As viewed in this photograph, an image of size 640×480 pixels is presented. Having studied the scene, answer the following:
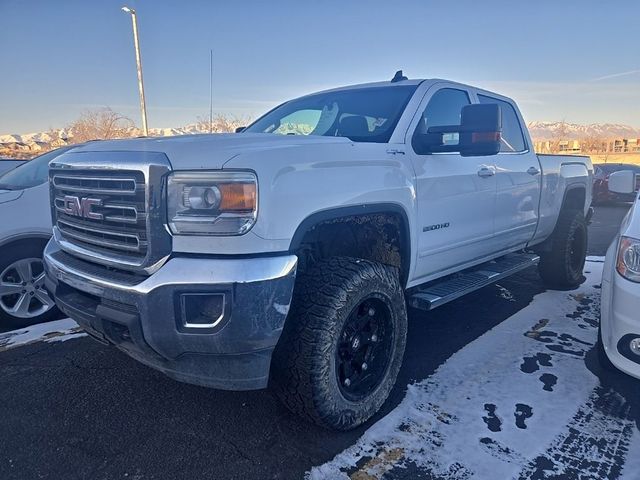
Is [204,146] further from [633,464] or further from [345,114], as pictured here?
[633,464]

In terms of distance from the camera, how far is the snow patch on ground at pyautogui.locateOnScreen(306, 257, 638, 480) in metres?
2.26

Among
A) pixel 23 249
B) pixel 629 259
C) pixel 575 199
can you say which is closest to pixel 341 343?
pixel 629 259

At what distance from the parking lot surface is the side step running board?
1.77ft

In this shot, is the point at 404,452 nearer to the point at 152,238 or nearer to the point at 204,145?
the point at 152,238

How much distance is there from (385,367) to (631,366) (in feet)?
4.75

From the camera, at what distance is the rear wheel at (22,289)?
3.97 m

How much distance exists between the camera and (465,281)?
3.69 meters

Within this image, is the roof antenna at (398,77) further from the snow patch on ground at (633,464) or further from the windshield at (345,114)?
the snow patch on ground at (633,464)

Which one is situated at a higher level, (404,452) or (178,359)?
(178,359)

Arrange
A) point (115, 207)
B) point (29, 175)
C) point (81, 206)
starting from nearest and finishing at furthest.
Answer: point (115, 207) < point (81, 206) < point (29, 175)

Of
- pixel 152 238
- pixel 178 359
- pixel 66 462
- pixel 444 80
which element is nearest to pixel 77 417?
pixel 66 462

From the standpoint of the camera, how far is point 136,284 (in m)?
2.07

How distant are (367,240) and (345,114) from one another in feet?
4.05

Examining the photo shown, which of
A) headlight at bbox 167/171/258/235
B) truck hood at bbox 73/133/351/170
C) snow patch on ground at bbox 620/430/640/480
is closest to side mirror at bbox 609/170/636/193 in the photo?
snow patch on ground at bbox 620/430/640/480
